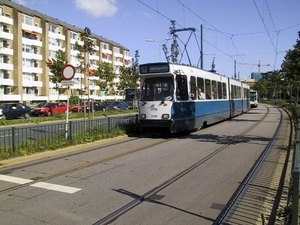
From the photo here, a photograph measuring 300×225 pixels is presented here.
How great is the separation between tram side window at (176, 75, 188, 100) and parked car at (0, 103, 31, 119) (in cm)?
2215

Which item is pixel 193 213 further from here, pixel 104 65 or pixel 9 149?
pixel 104 65

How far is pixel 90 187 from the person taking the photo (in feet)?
22.5

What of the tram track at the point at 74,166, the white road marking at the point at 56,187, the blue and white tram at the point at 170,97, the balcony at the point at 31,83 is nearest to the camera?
the white road marking at the point at 56,187

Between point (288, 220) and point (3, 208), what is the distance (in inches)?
174

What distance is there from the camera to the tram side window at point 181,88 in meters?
14.5

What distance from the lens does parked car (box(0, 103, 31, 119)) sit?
3143cm

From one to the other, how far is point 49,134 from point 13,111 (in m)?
22.3

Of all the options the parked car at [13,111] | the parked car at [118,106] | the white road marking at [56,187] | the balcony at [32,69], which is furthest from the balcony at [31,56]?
the white road marking at [56,187]

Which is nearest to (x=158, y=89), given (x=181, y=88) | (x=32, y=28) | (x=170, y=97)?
(x=170, y=97)

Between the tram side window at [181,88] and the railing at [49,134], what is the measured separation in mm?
3351

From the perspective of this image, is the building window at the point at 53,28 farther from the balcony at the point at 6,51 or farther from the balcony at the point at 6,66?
the balcony at the point at 6,66

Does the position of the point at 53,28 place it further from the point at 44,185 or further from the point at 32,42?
the point at 44,185

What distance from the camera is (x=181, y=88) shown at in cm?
1478

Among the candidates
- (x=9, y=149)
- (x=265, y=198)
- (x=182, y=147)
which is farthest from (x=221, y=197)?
(x=9, y=149)
